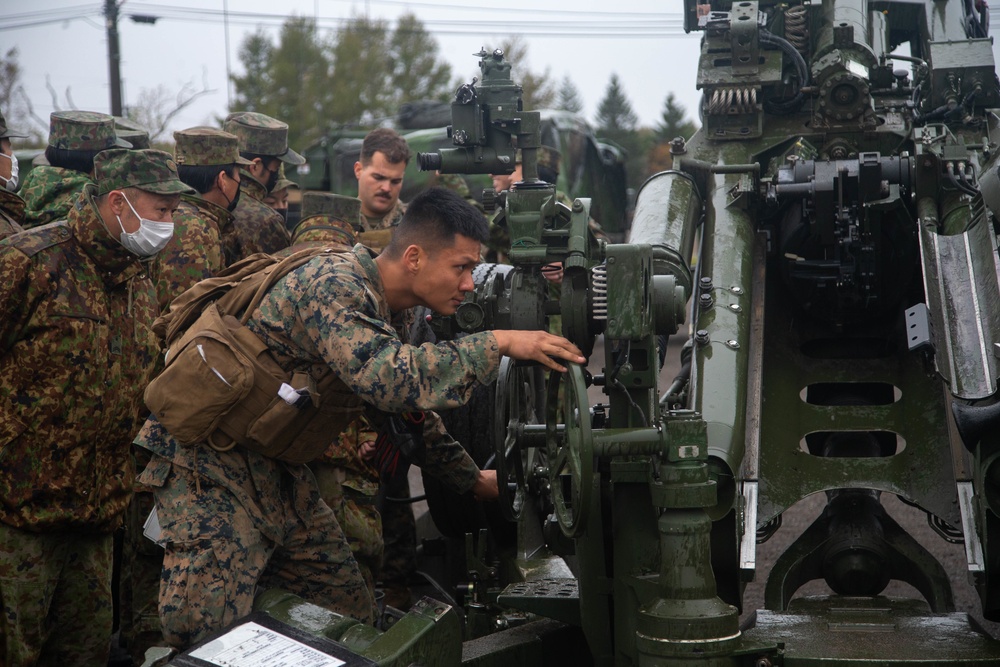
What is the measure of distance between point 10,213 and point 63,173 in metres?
0.54

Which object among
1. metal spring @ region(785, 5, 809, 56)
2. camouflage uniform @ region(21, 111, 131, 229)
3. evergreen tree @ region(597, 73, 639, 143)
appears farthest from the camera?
evergreen tree @ region(597, 73, 639, 143)

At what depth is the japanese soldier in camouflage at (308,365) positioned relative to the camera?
3604mm

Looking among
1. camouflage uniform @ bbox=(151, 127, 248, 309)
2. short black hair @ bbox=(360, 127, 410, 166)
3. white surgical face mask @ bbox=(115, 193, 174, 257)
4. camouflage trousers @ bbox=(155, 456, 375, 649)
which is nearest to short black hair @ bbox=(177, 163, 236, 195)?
camouflage uniform @ bbox=(151, 127, 248, 309)

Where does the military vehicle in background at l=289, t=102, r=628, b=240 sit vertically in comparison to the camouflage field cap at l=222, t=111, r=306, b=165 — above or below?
above

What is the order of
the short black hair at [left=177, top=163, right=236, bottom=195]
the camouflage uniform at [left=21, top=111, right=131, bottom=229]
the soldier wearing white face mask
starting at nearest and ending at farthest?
the soldier wearing white face mask, the camouflage uniform at [left=21, top=111, right=131, bottom=229], the short black hair at [left=177, top=163, right=236, bottom=195]

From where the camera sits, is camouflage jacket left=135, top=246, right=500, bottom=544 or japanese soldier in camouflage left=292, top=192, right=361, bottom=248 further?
japanese soldier in camouflage left=292, top=192, right=361, bottom=248

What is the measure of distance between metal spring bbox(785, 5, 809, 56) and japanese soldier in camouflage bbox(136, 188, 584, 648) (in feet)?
9.16

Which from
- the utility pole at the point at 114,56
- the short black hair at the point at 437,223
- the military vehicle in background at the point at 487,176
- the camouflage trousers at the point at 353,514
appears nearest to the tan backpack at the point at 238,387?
the short black hair at the point at 437,223

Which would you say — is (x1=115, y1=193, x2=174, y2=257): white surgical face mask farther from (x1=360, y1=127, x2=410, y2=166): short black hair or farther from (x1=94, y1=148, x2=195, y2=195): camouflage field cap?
(x1=360, y1=127, x2=410, y2=166): short black hair

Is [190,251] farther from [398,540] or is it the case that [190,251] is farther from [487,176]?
[487,176]

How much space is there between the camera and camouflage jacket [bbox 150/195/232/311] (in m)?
5.34

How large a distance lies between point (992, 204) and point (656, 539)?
1.56 metres

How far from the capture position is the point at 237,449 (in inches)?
153

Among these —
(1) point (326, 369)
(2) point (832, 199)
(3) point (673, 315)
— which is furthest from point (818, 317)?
(1) point (326, 369)
